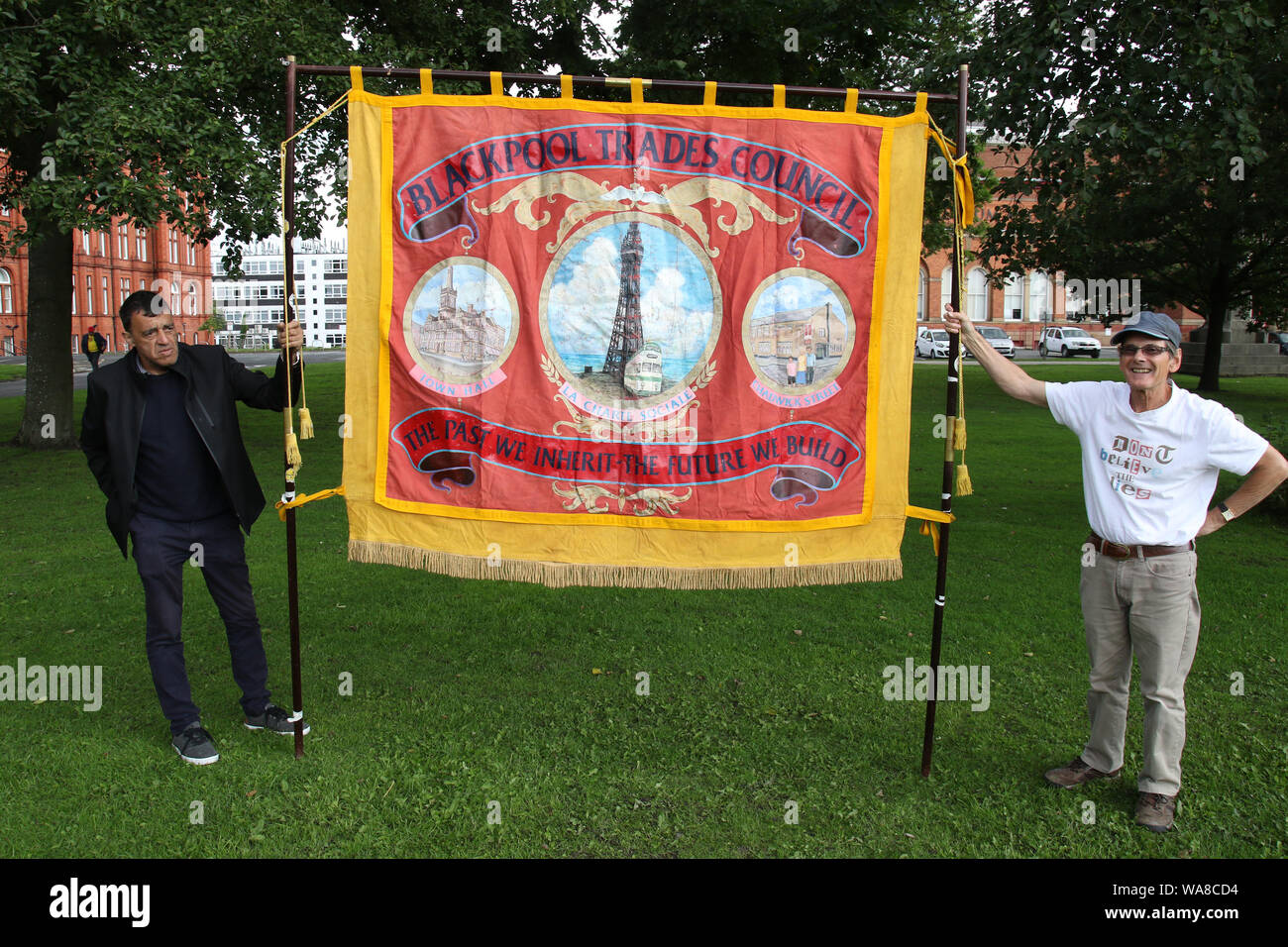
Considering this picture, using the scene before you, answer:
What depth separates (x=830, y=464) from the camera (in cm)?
533

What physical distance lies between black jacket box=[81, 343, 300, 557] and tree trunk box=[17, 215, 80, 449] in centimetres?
1334

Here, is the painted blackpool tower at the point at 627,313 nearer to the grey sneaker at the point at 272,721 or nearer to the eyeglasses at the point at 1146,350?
the eyeglasses at the point at 1146,350

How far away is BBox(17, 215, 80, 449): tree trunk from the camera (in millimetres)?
16547

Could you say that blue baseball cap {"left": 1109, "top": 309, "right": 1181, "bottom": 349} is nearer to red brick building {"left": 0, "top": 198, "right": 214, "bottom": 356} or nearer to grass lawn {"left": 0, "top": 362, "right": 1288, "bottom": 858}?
grass lawn {"left": 0, "top": 362, "right": 1288, "bottom": 858}

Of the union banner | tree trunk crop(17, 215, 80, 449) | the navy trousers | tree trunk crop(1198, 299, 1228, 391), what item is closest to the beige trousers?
the union banner

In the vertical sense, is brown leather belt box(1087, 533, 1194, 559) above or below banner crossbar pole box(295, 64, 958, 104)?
below

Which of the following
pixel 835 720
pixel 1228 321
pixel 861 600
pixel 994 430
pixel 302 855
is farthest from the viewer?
pixel 1228 321

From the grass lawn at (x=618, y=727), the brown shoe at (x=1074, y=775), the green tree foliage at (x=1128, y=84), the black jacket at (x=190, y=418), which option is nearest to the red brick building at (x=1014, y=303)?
the green tree foliage at (x=1128, y=84)

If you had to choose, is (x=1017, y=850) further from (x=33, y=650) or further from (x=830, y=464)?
(x=33, y=650)

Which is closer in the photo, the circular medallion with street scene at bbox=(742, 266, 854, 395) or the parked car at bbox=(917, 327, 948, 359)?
the circular medallion with street scene at bbox=(742, 266, 854, 395)

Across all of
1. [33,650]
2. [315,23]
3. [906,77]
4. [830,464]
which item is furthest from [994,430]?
[33,650]

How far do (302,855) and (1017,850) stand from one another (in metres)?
3.35

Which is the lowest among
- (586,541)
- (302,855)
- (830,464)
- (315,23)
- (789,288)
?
(302,855)

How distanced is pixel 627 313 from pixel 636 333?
12 cm
